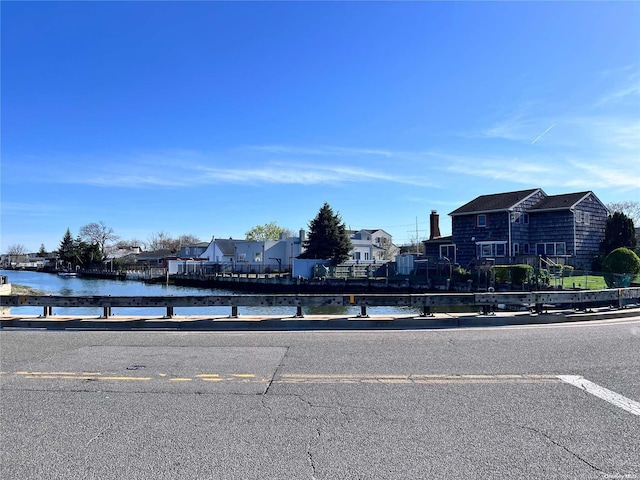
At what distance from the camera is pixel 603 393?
233 inches

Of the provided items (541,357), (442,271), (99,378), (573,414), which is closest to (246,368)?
(99,378)

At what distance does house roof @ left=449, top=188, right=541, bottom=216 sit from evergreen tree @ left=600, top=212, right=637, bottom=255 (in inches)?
279

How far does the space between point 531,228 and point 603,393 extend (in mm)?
40721

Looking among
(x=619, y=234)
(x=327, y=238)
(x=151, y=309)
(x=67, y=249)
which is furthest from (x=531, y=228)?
(x=67, y=249)

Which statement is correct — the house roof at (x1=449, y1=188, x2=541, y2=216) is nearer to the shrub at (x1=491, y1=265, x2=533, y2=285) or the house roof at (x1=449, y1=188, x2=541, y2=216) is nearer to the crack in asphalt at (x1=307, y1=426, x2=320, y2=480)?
the shrub at (x1=491, y1=265, x2=533, y2=285)

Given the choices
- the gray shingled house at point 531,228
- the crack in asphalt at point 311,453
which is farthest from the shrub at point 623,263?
the crack in asphalt at point 311,453

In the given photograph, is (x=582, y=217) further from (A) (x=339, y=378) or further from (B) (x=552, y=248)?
(A) (x=339, y=378)

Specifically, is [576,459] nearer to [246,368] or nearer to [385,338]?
[246,368]

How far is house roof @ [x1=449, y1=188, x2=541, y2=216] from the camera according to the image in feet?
139

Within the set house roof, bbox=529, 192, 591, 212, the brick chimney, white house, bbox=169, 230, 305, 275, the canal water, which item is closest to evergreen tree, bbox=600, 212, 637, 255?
house roof, bbox=529, 192, 591, 212

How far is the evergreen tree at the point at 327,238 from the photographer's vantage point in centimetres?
6141

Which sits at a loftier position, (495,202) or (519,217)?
(495,202)

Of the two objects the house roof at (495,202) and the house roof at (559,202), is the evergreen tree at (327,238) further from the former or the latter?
the house roof at (559,202)

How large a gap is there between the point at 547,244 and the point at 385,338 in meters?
37.3
